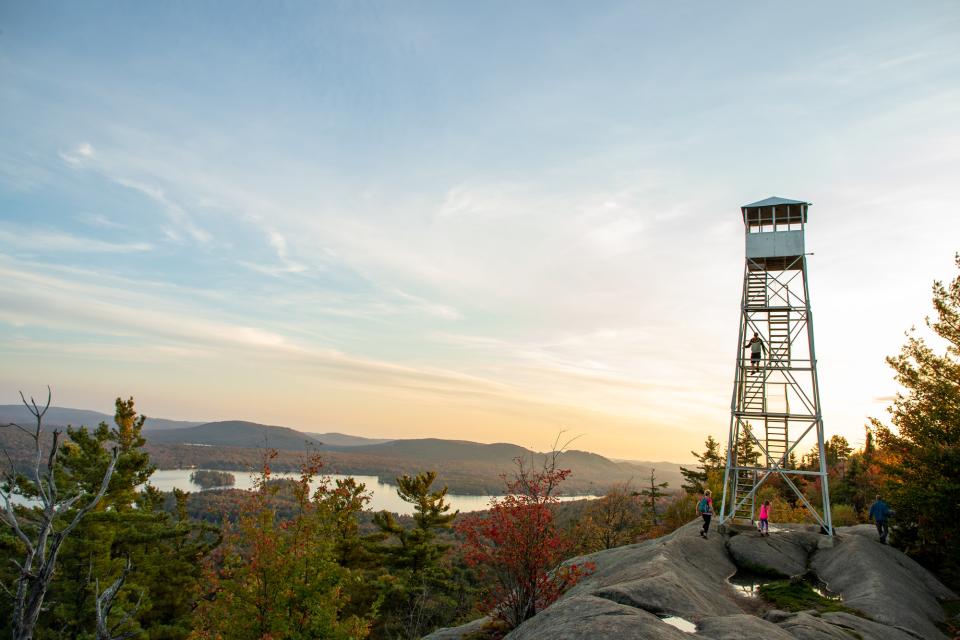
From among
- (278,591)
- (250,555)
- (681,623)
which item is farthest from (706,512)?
(250,555)

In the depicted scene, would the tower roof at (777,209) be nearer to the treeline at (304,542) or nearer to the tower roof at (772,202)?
the tower roof at (772,202)

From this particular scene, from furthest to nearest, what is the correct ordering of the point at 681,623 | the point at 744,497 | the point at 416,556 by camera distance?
the point at 416,556, the point at 744,497, the point at 681,623

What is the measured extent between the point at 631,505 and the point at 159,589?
48576mm

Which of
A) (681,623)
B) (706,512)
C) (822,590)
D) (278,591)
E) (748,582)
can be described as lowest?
(278,591)

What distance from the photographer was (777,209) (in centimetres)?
2255

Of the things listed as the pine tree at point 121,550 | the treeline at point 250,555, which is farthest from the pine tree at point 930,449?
the pine tree at point 121,550

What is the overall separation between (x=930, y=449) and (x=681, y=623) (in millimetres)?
16343

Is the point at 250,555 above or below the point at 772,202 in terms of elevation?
below

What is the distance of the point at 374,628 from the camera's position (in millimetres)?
36594

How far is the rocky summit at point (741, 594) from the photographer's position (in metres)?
8.59

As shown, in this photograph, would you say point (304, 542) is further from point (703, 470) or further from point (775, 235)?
point (703, 470)

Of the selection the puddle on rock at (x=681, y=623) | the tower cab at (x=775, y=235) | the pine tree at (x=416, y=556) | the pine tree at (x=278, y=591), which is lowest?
the pine tree at (x=416, y=556)

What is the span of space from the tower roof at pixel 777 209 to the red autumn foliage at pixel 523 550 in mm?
14679

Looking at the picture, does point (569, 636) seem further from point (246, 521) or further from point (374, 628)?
point (374, 628)
